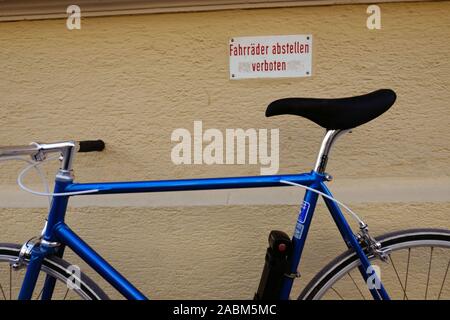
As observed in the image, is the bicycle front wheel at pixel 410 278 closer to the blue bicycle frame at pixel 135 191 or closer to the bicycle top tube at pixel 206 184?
the blue bicycle frame at pixel 135 191

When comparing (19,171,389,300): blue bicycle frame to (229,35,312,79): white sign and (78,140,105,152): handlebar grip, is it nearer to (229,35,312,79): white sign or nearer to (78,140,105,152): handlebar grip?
(78,140,105,152): handlebar grip

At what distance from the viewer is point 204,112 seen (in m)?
1.97

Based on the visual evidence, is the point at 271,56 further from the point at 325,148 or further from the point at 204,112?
the point at 325,148

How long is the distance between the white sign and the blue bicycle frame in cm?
74

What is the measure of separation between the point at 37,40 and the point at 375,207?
1913mm

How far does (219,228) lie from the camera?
6.64 ft

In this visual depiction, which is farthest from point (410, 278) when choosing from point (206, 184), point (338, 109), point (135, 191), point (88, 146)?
point (88, 146)

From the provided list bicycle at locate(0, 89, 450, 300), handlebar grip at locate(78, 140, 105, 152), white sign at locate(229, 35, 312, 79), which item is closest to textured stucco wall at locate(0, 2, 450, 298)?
white sign at locate(229, 35, 312, 79)

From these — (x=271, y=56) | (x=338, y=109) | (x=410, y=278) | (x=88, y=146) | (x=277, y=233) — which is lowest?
(x=410, y=278)

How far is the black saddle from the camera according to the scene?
52.1 inches

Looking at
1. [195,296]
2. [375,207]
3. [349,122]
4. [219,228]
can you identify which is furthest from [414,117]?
[195,296]

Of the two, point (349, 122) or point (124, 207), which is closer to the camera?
point (349, 122)

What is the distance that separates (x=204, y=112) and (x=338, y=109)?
82cm
